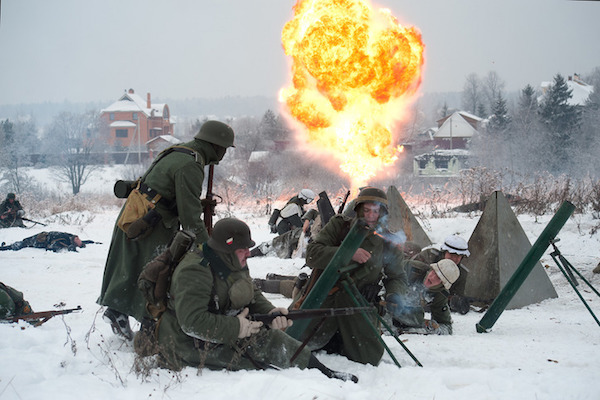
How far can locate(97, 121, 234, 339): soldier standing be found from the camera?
15.4 feet

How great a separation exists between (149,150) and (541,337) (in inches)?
2122

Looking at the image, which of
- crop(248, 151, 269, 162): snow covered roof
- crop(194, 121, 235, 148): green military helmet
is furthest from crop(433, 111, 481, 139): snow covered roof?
crop(194, 121, 235, 148): green military helmet

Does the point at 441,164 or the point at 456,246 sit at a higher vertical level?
the point at 456,246

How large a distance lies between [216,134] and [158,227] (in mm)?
976

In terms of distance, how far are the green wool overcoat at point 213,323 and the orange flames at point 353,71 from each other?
10.8m

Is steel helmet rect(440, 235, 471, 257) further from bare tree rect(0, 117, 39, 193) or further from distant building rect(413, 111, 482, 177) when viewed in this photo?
distant building rect(413, 111, 482, 177)

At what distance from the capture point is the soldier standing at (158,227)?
4.68 metres

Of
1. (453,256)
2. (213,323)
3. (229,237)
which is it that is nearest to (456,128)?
(453,256)

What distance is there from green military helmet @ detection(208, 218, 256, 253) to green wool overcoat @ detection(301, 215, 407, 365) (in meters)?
1.17

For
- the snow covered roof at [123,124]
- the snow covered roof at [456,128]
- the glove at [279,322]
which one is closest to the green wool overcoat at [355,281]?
the glove at [279,322]

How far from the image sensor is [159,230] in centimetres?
487

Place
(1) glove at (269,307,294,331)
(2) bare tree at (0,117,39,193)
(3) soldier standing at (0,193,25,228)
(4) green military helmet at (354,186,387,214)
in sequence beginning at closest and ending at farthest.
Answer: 1. (1) glove at (269,307,294,331)
2. (4) green military helmet at (354,186,387,214)
3. (3) soldier standing at (0,193,25,228)
4. (2) bare tree at (0,117,39,193)

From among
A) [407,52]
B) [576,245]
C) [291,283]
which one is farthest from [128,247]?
[407,52]

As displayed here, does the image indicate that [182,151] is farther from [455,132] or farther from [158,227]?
[455,132]
